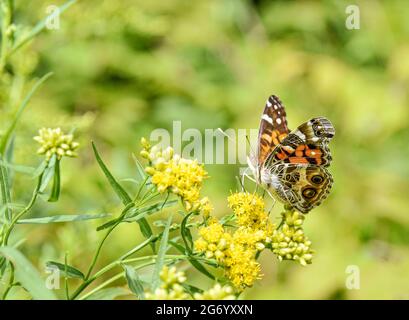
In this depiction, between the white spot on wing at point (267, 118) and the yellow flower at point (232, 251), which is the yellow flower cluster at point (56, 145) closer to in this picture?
the yellow flower at point (232, 251)

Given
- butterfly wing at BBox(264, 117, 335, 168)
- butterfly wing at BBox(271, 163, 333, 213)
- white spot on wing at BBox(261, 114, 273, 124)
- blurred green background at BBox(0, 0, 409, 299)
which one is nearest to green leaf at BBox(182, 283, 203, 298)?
butterfly wing at BBox(271, 163, 333, 213)

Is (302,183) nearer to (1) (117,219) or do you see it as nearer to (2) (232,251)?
(2) (232,251)

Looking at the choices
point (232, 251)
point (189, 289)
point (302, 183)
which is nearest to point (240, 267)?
point (232, 251)

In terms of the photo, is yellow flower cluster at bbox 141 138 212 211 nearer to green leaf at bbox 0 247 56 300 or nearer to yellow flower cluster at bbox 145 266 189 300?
yellow flower cluster at bbox 145 266 189 300

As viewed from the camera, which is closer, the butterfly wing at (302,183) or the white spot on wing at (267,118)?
the butterfly wing at (302,183)

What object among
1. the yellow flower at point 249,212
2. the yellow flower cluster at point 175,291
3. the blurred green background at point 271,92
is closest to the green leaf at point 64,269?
the yellow flower cluster at point 175,291
